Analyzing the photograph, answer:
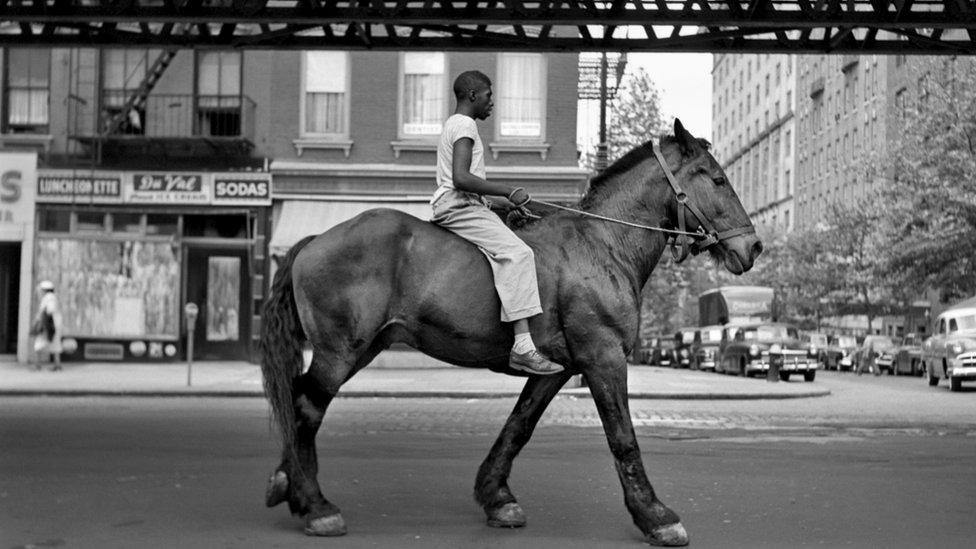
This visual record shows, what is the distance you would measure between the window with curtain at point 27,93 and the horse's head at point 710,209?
2701cm

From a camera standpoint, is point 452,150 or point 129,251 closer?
point 452,150

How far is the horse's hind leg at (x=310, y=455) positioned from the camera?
6641mm

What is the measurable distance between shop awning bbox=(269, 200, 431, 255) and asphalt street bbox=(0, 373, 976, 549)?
1296cm

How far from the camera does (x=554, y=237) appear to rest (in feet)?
23.1

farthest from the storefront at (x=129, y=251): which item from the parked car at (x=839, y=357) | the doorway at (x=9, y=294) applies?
the parked car at (x=839, y=357)

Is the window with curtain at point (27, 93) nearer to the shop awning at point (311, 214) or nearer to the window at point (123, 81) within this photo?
the window at point (123, 81)

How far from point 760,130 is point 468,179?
109984mm

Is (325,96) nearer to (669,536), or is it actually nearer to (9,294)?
(9,294)

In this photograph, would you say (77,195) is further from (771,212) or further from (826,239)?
(771,212)

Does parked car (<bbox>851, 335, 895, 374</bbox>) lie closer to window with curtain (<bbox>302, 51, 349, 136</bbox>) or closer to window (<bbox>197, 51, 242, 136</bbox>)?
window with curtain (<bbox>302, 51, 349, 136</bbox>)

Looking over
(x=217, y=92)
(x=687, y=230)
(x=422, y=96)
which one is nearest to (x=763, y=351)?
(x=422, y=96)

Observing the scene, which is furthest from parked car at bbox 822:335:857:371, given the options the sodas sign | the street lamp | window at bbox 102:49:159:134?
window at bbox 102:49:159:134

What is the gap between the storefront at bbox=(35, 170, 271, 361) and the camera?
30.5 metres

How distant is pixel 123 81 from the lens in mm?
31312
